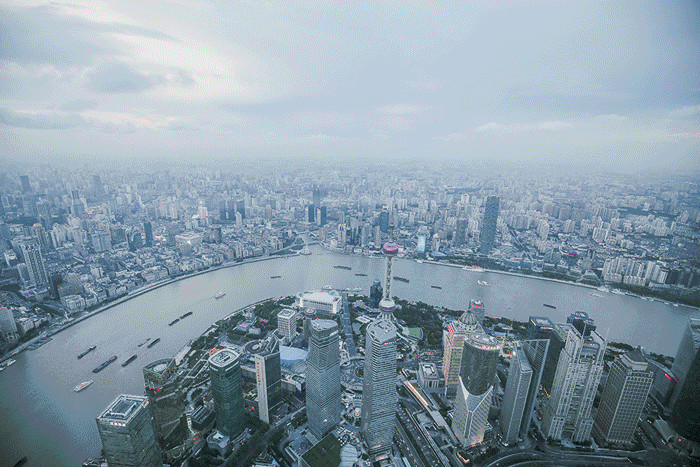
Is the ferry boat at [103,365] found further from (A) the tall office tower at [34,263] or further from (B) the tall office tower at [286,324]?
(A) the tall office tower at [34,263]

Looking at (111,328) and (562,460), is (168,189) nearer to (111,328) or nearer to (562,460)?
(111,328)

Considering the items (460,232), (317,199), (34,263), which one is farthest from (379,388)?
(317,199)

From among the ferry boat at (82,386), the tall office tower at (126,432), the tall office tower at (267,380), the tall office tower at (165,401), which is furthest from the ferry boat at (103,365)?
the tall office tower at (126,432)

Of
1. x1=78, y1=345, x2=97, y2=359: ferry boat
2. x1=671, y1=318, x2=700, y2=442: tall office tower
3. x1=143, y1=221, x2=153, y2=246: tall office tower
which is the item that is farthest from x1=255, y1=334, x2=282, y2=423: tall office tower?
x1=143, y1=221, x2=153, y2=246: tall office tower

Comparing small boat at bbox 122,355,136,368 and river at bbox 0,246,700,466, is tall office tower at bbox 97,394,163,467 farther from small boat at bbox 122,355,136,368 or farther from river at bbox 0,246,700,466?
small boat at bbox 122,355,136,368

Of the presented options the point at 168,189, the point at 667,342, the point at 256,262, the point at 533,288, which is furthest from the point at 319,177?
the point at 667,342
